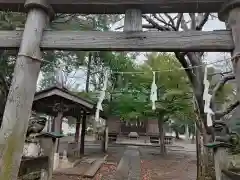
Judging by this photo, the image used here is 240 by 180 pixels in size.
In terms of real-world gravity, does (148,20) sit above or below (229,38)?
above

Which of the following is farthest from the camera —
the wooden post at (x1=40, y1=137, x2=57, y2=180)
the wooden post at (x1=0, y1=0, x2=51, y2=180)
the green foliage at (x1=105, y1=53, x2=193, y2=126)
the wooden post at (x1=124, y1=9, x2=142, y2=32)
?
the green foliage at (x1=105, y1=53, x2=193, y2=126)

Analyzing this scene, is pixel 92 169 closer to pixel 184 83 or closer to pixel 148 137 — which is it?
pixel 184 83

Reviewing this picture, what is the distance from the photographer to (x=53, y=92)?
942cm

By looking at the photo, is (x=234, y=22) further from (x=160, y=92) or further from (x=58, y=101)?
(x=160, y=92)

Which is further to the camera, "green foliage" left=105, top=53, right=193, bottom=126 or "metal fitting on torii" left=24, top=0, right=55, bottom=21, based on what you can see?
"green foliage" left=105, top=53, right=193, bottom=126

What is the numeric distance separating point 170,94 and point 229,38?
8734 millimetres

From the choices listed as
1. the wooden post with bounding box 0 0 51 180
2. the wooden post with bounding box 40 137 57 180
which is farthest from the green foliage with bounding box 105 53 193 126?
the wooden post with bounding box 0 0 51 180

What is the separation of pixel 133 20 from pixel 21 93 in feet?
5.81

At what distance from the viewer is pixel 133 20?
10.5 ft

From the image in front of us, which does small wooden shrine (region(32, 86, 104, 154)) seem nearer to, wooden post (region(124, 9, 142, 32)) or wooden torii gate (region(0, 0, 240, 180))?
wooden torii gate (region(0, 0, 240, 180))

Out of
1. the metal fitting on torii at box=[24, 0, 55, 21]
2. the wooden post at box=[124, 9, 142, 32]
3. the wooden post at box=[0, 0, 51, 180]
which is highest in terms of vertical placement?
the metal fitting on torii at box=[24, 0, 55, 21]

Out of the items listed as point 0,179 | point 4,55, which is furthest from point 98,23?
point 0,179

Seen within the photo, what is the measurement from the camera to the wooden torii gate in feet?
9.09

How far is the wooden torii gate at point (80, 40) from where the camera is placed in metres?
2.77
